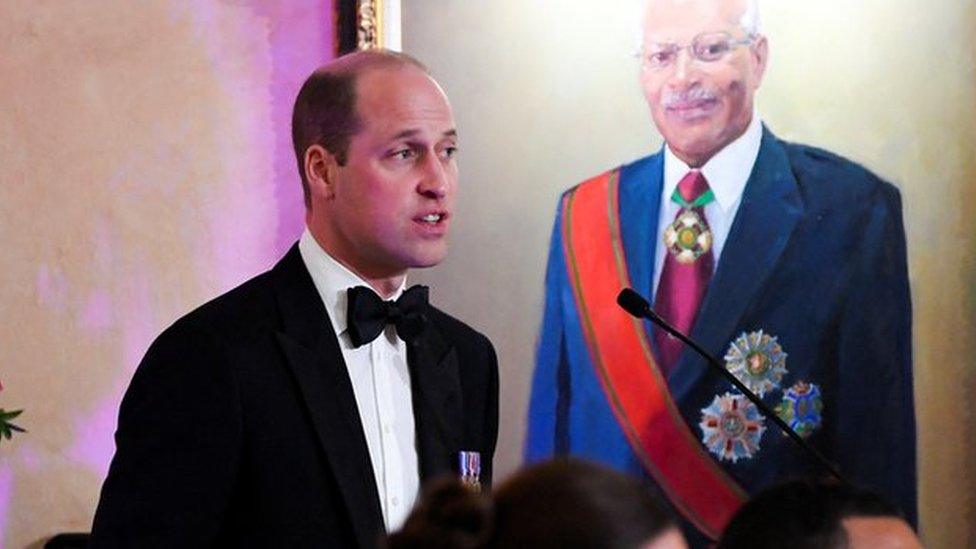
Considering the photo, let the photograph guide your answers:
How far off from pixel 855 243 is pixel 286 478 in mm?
1199

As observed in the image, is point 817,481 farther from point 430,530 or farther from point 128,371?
point 128,371

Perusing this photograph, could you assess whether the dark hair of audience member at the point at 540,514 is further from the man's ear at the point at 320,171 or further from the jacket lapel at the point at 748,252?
the jacket lapel at the point at 748,252

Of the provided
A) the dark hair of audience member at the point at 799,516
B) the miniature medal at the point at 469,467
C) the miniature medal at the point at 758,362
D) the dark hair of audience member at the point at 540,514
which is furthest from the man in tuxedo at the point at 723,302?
the dark hair of audience member at the point at 540,514

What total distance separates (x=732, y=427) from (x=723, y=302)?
0.22 meters

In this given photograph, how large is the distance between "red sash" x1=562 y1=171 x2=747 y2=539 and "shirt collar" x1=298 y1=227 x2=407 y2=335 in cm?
80

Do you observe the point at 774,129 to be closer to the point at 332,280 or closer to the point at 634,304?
the point at 634,304

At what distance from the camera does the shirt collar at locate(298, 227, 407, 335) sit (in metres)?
2.22

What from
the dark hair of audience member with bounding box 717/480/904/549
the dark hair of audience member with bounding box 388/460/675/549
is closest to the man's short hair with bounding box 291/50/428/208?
the dark hair of audience member with bounding box 717/480/904/549

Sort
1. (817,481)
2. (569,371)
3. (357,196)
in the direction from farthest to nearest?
(569,371) → (357,196) → (817,481)

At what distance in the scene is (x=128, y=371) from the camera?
3.10 metres

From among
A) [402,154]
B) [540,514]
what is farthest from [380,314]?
[540,514]

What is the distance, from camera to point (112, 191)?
309cm

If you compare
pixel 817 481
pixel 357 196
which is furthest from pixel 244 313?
pixel 817 481

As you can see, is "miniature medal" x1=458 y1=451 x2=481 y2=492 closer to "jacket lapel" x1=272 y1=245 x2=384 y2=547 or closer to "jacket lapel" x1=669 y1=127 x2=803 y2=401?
"jacket lapel" x1=272 y1=245 x2=384 y2=547
